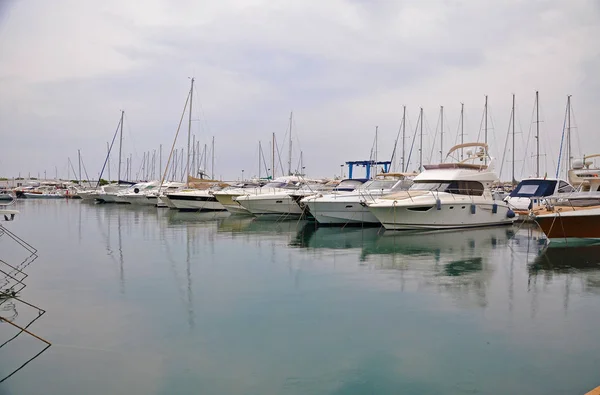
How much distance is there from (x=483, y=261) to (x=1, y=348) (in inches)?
443

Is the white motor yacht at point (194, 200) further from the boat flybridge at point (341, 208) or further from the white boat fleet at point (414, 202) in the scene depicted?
the boat flybridge at point (341, 208)

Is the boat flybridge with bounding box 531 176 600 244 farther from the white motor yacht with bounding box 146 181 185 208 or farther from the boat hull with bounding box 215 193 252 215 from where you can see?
the white motor yacht with bounding box 146 181 185 208

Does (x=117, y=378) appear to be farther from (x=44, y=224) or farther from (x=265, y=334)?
(x=44, y=224)

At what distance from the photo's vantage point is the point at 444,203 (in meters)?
20.3

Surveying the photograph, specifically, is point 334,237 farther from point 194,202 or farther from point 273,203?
point 194,202

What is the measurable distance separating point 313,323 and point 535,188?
66.2 feet

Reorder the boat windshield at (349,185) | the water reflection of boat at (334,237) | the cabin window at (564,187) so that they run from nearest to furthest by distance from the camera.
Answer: the water reflection of boat at (334,237) → the cabin window at (564,187) → the boat windshield at (349,185)

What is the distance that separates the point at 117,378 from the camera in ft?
19.5

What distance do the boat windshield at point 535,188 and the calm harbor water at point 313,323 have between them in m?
9.89

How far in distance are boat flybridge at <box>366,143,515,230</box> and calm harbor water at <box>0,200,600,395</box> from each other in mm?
5365

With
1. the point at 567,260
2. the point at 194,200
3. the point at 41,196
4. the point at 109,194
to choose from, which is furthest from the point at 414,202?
the point at 41,196

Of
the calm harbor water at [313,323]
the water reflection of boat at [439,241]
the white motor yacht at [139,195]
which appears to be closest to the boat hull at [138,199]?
the white motor yacht at [139,195]

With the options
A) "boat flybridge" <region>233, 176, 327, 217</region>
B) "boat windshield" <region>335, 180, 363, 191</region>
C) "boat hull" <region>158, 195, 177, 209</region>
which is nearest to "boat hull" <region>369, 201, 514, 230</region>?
"boat windshield" <region>335, 180, 363, 191</region>

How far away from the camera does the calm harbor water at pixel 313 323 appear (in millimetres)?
5871
